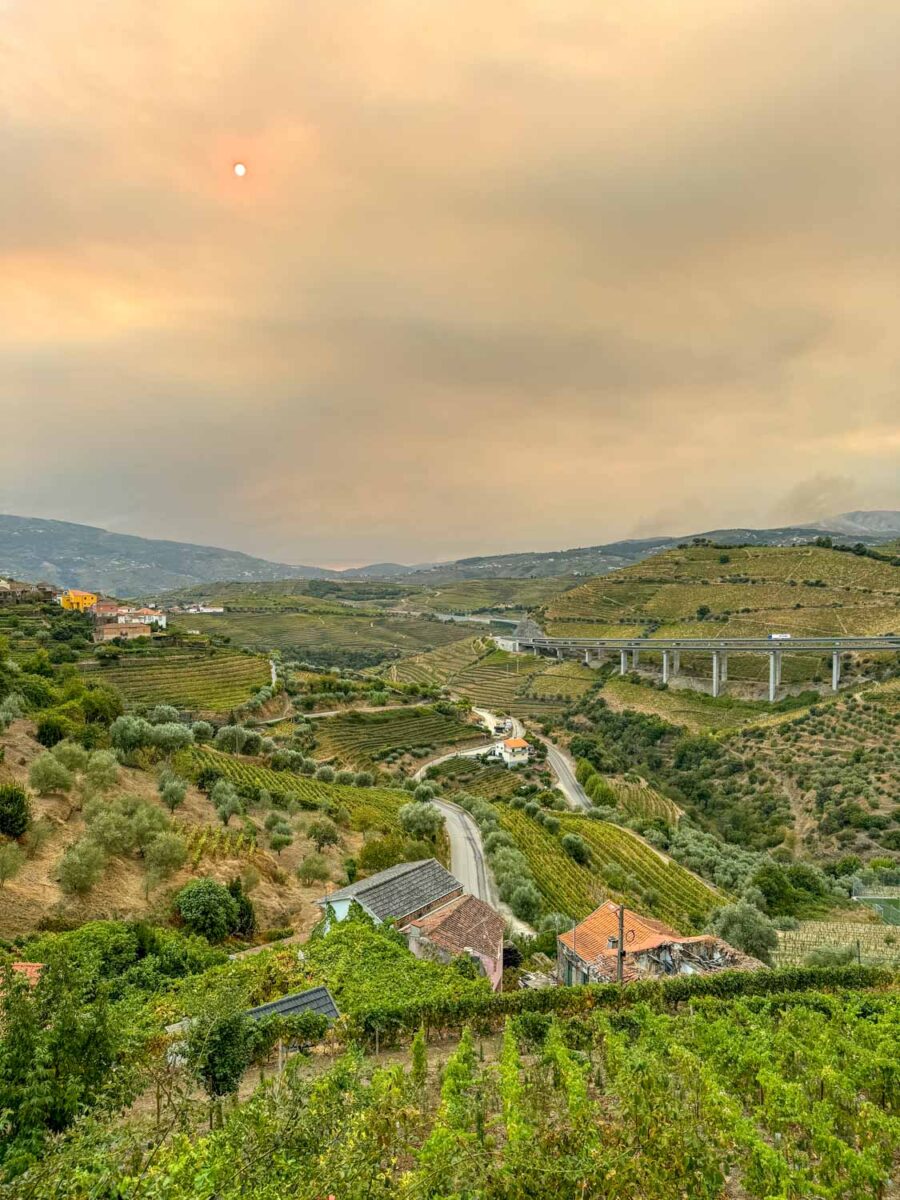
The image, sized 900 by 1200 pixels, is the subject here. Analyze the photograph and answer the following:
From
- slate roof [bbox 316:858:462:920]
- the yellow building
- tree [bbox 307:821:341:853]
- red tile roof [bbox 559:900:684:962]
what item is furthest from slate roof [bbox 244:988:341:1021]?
the yellow building

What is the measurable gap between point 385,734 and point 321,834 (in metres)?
36.3

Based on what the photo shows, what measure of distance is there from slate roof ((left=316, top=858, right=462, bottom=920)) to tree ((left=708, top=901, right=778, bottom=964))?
15.2 meters

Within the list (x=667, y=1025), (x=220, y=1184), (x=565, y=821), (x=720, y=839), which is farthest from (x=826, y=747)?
(x=220, y=1184)

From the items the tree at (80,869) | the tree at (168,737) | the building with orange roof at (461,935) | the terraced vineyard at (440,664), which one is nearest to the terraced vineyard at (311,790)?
the tree at (168,737)

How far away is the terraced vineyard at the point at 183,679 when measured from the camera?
58531 mm

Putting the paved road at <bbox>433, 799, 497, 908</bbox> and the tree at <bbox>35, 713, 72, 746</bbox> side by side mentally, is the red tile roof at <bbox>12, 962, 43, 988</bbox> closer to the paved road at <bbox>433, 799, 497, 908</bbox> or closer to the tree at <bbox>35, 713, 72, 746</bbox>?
the tree at <bbox>35, 713, 72, 746</bbox>

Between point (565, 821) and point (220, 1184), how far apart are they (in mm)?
49913

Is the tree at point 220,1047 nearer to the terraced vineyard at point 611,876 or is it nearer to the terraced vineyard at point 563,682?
the terraced vineyard at point 611,876

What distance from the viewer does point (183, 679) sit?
63.7 metres

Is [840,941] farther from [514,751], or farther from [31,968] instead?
[514,751]

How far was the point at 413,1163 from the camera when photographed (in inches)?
435

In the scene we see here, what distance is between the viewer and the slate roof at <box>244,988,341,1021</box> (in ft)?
53.4

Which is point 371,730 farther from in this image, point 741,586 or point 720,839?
point 741,586

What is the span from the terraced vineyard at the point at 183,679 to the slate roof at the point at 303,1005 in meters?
45.4
